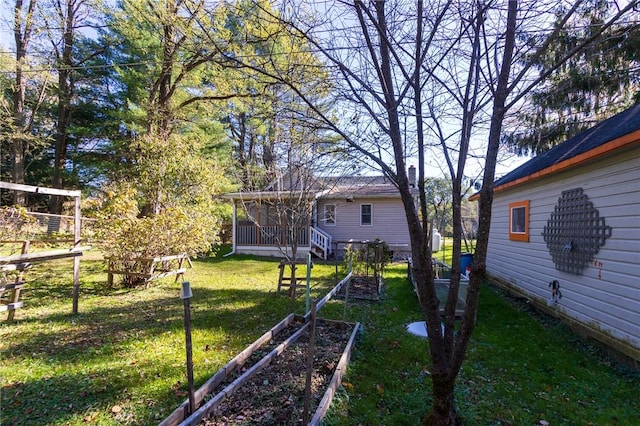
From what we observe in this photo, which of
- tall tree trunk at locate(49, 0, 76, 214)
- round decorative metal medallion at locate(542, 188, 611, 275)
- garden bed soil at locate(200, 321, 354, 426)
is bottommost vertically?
garden bed soil at locate(200, 321, 354, 426)

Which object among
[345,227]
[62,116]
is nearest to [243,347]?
[345,227]

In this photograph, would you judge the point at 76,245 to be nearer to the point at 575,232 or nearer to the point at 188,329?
the point at 188,329

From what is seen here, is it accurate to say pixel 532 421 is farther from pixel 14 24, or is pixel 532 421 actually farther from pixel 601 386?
pixel 14 24

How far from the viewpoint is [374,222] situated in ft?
48.2

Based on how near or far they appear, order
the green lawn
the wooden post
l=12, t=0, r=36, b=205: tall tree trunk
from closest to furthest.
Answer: the green lawn → the wooden post → l=12, t=0, r=36, b=205: tall tree trunk

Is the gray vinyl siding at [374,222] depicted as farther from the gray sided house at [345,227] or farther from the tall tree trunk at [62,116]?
the tall tree trunk at [62,116]

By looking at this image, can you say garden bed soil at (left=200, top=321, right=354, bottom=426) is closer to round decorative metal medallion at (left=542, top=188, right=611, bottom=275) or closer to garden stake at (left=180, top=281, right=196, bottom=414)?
garden stake at (left=180, top=281, right=196, bottom=414)

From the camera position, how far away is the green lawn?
281 centimetres

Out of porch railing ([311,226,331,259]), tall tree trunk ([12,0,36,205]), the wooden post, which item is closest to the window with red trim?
porch railing ([311,226,331,259])

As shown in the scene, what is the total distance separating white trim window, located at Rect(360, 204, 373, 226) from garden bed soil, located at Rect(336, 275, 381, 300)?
6.04m

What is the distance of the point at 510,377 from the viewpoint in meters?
3.58

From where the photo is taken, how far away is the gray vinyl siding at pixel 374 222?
14.4 meters

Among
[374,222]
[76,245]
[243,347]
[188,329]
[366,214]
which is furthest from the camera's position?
[366,214]

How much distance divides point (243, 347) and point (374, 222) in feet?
36.7
